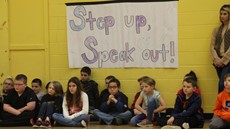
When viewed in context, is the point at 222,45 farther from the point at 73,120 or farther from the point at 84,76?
the point at 73,120

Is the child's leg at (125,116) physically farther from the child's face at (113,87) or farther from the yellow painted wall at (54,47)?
the yellow painted wall at (54,47)

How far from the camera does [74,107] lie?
7.11 m

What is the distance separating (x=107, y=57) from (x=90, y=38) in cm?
45

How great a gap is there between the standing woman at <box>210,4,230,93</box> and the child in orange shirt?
0.85 m

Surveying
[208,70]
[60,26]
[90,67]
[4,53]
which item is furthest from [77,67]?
[208,70]

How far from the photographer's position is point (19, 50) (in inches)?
332

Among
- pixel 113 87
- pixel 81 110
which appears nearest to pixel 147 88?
pixel 113 87

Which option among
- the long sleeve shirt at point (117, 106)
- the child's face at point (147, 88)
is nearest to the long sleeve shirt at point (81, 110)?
the long sleeve shirt at point (117, 106)

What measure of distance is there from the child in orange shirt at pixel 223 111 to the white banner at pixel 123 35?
1.62 m

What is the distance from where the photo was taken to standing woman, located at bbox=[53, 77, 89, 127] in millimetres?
6977

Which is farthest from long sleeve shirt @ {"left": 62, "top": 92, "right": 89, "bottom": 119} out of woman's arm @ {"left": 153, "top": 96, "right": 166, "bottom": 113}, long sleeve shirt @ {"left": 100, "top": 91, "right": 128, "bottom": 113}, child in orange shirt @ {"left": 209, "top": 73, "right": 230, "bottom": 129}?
child in orange shirt @ {"left": 209, "top": 73, "right": 230, "bottom": 129}

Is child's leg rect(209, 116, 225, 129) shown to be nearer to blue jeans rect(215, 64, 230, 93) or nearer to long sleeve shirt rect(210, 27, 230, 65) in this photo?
blue jeans rect(215, 64, 230, 93)

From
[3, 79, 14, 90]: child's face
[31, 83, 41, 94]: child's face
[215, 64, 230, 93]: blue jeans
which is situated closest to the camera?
[215, 64, 230, 93]: blue jeans

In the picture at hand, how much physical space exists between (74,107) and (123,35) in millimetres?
1620
